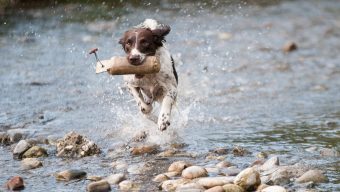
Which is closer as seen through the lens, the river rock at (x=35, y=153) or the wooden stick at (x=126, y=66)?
the river rock at (x=35, y=153)

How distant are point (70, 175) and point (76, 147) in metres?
0.85

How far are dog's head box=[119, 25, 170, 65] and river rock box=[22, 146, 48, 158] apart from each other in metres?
1.05

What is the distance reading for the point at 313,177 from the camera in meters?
5.00

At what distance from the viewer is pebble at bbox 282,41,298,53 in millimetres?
12172

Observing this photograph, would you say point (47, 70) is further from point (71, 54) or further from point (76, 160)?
point (76, 160)

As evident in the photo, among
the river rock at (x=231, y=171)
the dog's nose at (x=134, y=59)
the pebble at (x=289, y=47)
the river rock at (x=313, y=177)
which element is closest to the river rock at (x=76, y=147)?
the dog's nose at (x=134, y=59)

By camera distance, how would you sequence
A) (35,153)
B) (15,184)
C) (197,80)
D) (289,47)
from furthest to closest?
(289,47) → (197,80) → (35,153) → (15,184)

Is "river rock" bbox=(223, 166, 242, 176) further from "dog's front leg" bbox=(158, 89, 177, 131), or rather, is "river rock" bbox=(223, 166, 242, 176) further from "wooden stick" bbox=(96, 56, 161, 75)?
"wooden stick" bbox=(96, 56, 161, 75)

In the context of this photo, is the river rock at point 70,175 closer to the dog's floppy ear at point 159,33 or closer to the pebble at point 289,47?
the dog's floppy ear at point 159,33

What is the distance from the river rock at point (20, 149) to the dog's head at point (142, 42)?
1.11 m

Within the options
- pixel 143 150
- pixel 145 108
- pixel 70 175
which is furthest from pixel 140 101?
pixel 70 175

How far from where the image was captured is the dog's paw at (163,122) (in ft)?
21.8

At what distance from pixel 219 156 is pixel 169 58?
147 cm

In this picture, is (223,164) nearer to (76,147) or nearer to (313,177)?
(313,177)
